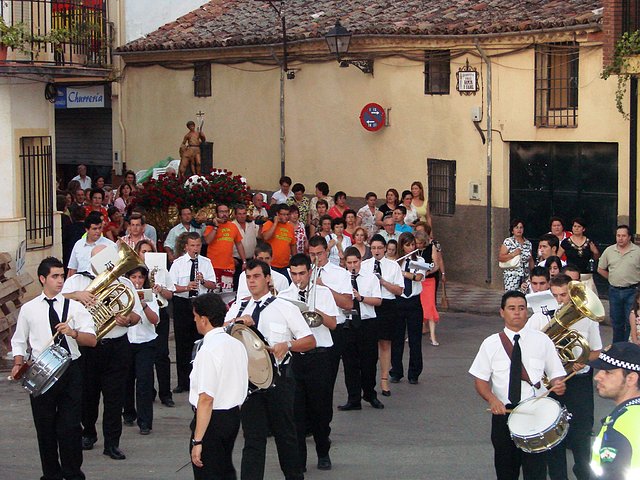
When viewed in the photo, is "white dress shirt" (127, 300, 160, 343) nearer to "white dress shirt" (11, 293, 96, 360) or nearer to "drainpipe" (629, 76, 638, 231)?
"white dress shirt" (11, 293, 96, 360)

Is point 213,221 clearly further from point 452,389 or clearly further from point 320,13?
point 320,13

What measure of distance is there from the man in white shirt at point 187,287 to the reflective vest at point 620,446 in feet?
24.9

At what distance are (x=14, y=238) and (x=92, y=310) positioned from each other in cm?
764

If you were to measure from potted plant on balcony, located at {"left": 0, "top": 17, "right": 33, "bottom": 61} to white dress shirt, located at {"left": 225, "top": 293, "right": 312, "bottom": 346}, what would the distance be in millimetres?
8677

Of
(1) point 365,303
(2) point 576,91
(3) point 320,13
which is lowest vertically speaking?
(1) point 365,303

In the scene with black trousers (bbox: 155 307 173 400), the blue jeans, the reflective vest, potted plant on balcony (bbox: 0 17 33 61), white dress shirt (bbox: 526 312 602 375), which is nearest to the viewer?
the reflective vest

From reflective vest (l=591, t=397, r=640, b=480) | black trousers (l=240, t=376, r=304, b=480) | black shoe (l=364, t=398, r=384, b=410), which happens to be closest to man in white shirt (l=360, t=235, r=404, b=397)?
black shoe (l=364, t=398, r=384, b=410)

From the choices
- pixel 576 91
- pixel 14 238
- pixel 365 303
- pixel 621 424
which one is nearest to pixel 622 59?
pixel 576 91

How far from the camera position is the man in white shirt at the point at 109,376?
11141mm

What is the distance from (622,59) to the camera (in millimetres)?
18625

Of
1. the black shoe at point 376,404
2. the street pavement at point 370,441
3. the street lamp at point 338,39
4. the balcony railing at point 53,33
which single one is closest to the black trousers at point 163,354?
the street pavement at point 370,441

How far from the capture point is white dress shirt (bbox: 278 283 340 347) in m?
10.7

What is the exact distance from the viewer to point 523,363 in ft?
29.1

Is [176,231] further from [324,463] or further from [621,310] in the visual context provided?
[324,463]
